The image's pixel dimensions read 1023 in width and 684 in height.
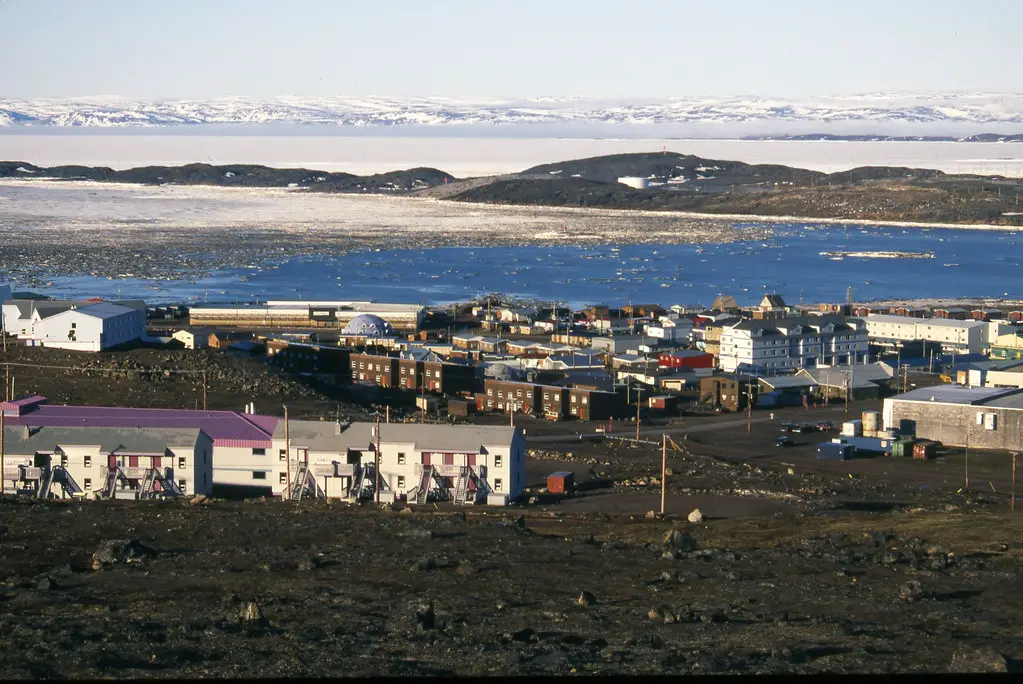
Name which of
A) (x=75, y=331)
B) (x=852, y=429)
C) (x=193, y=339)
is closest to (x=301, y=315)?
(x=193, y=339)

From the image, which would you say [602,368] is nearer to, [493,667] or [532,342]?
[532,342]

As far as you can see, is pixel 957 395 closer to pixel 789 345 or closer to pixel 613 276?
pixel 789 345

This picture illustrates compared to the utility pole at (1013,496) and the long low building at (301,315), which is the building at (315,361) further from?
the utility pole at (1013,496)

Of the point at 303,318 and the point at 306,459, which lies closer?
the point at 306,459

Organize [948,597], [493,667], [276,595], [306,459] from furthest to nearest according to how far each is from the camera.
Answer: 1. [306,459]
2. [948,597]
3. [276,595]
4. [493,667]

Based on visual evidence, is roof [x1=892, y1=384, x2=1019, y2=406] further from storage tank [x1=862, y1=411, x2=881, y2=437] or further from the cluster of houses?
the cluster of houses

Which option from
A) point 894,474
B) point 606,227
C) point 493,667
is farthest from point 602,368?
point 606,227
